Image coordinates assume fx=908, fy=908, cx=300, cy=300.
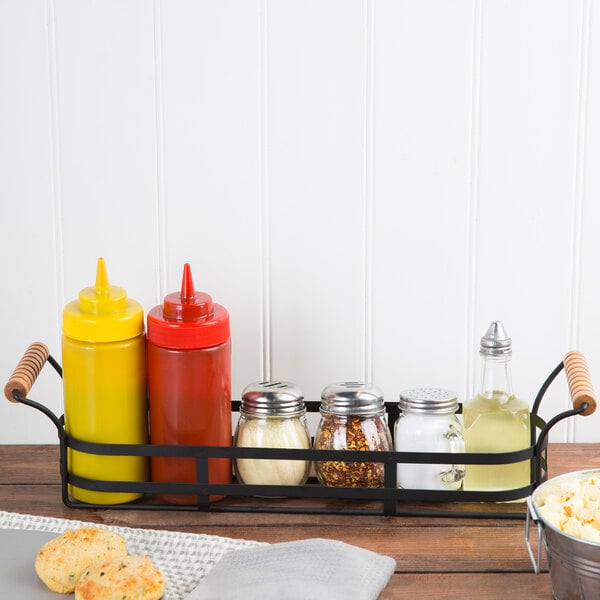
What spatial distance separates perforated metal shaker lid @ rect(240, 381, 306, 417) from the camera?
3.53 ft

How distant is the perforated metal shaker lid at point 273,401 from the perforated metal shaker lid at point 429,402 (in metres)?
0.13

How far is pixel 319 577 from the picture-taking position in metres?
0.87

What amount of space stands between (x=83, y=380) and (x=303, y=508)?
0.97 feet

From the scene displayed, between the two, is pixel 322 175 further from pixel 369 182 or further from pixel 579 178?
pixel 579 178

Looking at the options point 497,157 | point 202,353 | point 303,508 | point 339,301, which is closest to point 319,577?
point 303,508

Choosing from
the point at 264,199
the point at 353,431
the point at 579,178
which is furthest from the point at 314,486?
the point at 579,178

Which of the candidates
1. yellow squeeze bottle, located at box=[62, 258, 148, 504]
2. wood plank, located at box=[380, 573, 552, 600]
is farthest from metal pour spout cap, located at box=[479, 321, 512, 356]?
yellow squeeze bottle, located at box=[62, 258, 148, 504]

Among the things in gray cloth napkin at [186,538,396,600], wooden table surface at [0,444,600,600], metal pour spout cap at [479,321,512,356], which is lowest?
wooden table surface at [0,444,600,600]

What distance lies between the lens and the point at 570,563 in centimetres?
82

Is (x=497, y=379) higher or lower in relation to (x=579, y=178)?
lower

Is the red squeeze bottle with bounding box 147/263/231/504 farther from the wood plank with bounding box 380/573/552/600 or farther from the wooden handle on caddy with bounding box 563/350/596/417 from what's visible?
the wooden handle on caddy with bounding box 563/350/596/417

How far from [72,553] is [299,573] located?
0.22 m

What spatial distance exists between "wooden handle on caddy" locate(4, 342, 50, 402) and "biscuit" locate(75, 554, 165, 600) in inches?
9.3

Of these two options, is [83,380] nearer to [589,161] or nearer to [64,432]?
[64,432]
